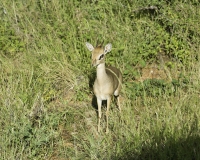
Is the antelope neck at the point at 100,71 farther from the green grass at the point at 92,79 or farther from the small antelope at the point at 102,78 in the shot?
the green grass at the point at 92,79

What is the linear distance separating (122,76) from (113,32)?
97 cm

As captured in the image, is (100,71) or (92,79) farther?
(92,79)

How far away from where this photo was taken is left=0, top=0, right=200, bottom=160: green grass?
13.5 feet

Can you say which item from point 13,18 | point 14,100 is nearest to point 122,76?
point 14,100

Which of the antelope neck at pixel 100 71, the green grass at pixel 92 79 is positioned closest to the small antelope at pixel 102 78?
the antelope neck at pixel 100 71

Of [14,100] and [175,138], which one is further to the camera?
[14,100]

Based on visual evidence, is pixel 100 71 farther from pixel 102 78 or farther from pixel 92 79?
pixel 92 79

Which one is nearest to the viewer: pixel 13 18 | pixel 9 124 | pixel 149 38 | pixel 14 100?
pixel 9 124

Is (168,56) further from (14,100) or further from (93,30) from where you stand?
(14,100)

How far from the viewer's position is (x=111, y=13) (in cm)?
665

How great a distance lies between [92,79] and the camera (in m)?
5.84

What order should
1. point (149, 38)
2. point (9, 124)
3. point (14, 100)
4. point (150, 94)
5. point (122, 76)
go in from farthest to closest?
point (149, 38), point (122, 76), point (150, 94), point (14, 100), point (9, 124)

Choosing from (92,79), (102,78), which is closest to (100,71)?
(102,78)

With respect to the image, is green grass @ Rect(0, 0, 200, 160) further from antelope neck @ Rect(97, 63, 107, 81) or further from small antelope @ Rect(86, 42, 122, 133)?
antelope neck @ Rect(97, 63, 107, 81)
